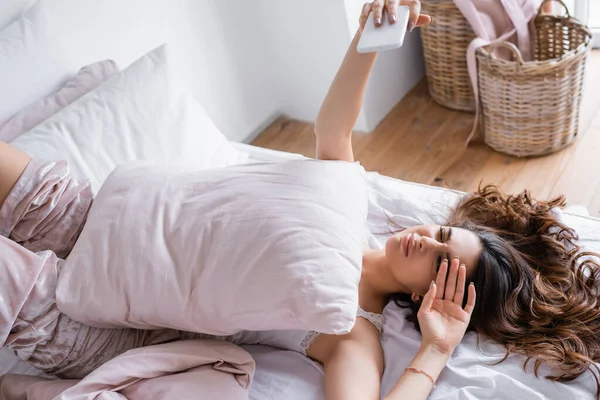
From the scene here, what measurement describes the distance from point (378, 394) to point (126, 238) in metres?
0.56

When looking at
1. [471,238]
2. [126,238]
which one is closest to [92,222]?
[126,238]

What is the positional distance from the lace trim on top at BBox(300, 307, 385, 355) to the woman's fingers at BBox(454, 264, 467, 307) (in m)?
0.18

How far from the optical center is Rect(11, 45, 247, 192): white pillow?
59.4 inches

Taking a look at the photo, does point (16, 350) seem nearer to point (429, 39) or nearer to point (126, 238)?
point (126, 238)

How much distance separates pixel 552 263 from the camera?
1416 millimetres

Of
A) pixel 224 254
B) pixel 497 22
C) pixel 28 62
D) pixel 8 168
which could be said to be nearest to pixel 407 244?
pixel 224 254

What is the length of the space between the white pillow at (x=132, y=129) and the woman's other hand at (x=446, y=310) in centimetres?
69

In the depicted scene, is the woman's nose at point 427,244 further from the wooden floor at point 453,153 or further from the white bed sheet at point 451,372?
the wooden floor at point 453,153

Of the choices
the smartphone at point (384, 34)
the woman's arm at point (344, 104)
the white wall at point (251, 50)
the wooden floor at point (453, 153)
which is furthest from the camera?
the wooden floor at point (453, 153)

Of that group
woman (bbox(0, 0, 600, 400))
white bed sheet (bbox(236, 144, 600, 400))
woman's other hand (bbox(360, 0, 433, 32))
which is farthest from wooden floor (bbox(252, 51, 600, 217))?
woman's other hand (bbox(360, 0, 433, 32))

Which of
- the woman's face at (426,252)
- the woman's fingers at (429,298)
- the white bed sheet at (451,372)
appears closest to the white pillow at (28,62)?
the white bed sheet at (451,372)

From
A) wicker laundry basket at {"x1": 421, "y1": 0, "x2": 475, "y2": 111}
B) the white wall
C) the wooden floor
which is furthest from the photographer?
wicker laundry basket at {"x1": 421, "y1": 0, "x2": 475, "y2": 111}

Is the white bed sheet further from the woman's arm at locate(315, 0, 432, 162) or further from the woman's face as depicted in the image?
the woman's arm at locate(315, 0, 432, 162)

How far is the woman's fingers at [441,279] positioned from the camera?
1332mm
